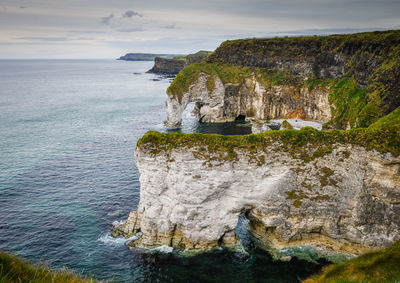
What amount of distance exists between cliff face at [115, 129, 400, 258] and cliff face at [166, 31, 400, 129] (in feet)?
80.7

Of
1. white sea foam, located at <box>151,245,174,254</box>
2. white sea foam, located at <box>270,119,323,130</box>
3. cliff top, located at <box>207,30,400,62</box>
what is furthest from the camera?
white sea foam, located at <box>270,119,323,130</box>

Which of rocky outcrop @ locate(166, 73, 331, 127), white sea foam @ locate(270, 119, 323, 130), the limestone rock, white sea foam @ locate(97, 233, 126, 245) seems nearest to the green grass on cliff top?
the limestone rock

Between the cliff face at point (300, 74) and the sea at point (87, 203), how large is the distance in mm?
9147

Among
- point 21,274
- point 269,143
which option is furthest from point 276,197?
point 21,274

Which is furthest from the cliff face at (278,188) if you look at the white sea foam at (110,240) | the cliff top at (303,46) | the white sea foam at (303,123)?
the white sea foam at (303,123)

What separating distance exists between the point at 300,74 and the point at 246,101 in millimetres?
15972

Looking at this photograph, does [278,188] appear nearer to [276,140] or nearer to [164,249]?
[276,140]

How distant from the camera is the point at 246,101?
272 ft

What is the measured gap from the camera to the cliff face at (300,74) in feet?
170

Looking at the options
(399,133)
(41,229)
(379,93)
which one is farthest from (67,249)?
(379,93)

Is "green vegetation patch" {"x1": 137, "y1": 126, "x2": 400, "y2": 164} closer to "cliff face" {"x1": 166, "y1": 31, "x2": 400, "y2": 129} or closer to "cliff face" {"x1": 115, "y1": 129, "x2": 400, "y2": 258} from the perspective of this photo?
"cliff face" {"x1": 115, "y1": 129, "x2": 400, "y2": 258}

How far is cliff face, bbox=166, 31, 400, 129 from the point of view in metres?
51.9

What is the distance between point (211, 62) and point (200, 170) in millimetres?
65023

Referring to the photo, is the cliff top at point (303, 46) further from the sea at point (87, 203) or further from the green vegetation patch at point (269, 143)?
the green vegetation patch at point (269, 143)
